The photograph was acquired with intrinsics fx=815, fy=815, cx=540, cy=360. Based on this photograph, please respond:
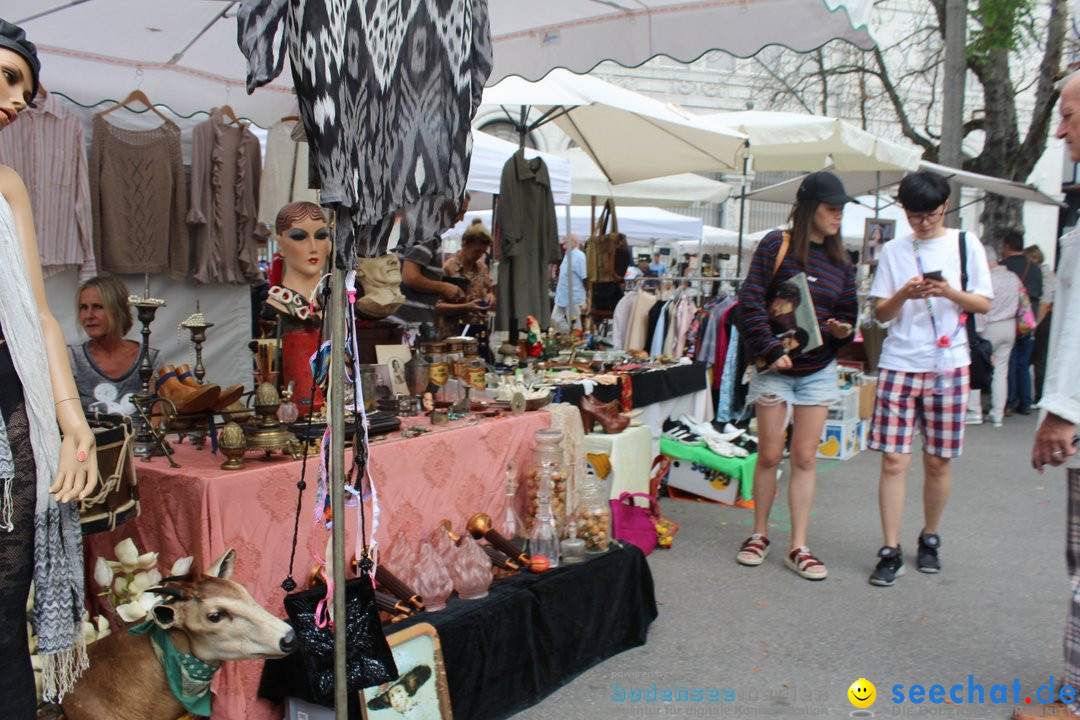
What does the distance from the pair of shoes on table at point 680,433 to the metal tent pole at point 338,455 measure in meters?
4.31

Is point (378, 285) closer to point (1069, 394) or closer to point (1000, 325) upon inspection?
point (1069, 394)

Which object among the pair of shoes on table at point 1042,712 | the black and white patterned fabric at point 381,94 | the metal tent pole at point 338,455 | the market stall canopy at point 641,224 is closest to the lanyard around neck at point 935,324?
the pair of shoes on table at point 1042,712

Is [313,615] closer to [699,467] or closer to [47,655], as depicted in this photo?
[47,655]

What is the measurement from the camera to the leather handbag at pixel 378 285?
439 centimetres

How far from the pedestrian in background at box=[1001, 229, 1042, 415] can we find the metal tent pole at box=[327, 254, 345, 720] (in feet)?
30.0

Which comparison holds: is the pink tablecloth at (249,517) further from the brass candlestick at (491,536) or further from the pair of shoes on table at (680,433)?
the pair of shoes on table at (680,433)

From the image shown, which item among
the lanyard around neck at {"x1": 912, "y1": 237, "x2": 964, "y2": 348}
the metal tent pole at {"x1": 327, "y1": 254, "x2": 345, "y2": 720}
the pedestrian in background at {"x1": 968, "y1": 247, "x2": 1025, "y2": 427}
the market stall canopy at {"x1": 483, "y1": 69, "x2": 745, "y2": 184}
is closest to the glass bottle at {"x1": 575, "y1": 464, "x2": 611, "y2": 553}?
the metal tent pole at {"x1": 327, "y1": 254, "x2": 345, "y2": 720}

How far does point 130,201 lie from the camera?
5273 millimetres

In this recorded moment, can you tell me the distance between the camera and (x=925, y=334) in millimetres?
3949

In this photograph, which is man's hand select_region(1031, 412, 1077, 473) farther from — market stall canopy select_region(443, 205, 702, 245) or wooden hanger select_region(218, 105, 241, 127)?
market stall canopy select_region(443, 205, 702, 245)

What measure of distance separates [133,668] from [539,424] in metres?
2.11

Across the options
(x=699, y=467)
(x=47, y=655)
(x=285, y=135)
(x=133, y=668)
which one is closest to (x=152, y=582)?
(x=133, y=668)

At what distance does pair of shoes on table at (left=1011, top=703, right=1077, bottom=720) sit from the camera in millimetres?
2838

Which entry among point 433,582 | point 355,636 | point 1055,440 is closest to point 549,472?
point 433,582
